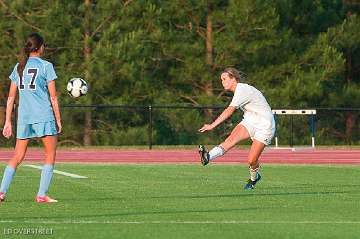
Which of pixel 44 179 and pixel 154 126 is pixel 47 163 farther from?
pixel 154 126

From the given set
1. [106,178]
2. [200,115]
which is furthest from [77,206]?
[200,115]

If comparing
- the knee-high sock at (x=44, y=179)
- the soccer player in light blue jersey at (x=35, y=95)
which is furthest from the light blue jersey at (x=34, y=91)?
the knee-high sock at (x=44, y=179)

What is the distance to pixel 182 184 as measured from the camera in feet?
64.1

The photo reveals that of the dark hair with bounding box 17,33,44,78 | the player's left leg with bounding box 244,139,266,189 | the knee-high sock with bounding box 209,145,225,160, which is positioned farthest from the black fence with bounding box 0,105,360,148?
the dark hair with bounding box 17,33,44,78

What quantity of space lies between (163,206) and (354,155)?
19.8 meters

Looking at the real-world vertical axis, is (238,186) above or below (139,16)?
below

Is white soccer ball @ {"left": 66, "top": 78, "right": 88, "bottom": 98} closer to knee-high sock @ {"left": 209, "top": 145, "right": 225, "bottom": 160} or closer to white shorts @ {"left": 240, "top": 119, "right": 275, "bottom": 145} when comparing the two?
white shorts @ {"left": 240, "top": 119, "right": 275, "bottom": 145}

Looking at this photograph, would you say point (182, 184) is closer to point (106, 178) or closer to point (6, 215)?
point (106, 178)

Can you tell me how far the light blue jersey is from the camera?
14.9 meters

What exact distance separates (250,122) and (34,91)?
15.0ft

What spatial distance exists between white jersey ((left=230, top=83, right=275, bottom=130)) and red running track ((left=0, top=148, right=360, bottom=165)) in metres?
10.6

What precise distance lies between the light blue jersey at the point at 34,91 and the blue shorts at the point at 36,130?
0.16 feet

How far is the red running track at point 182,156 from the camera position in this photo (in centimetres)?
3020

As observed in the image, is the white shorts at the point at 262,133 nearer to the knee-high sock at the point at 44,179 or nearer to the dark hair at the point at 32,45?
the knee-high sock at the point at 44,179
